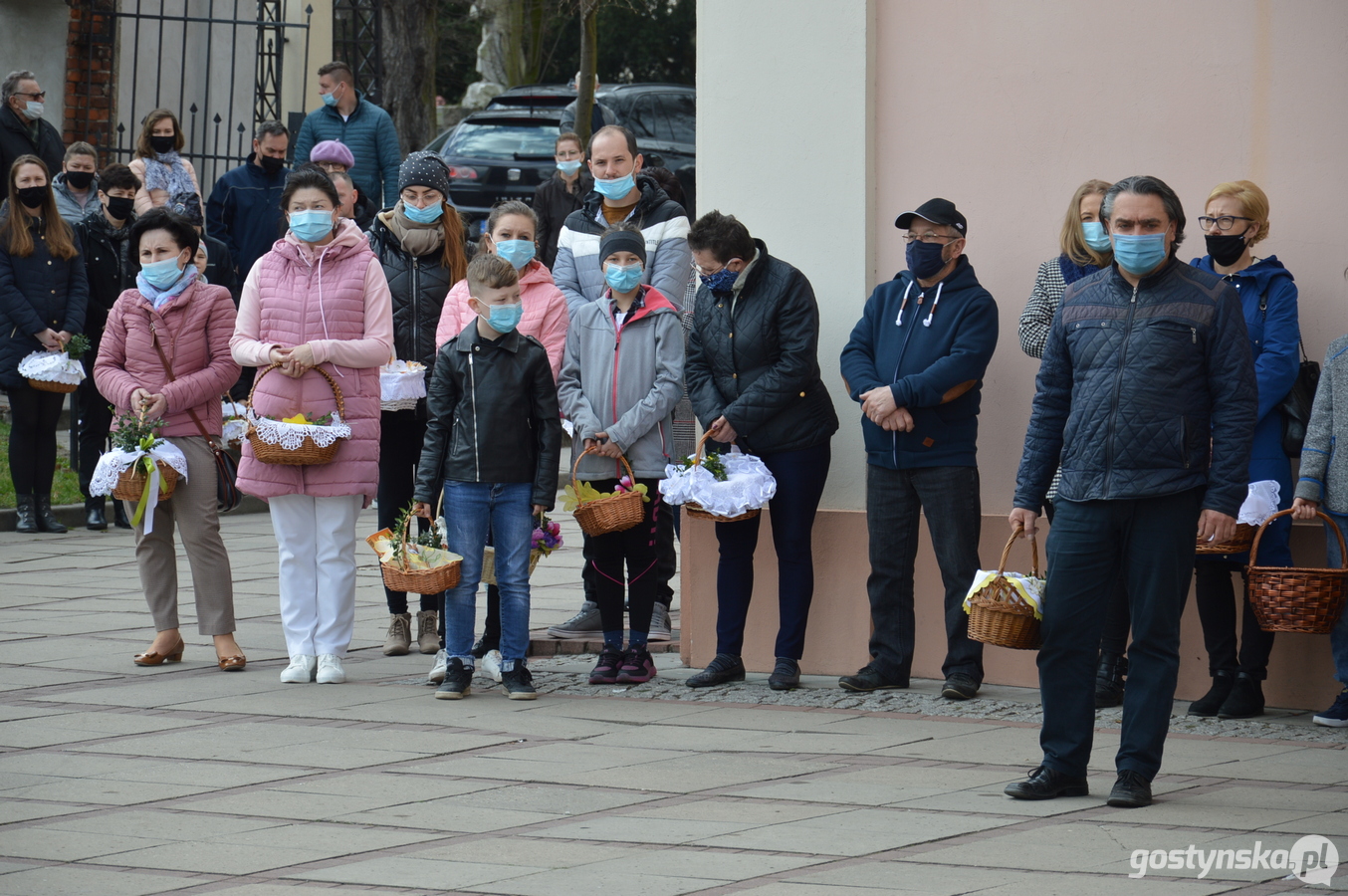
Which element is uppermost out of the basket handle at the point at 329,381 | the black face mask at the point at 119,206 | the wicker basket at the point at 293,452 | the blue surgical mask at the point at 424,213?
the black face mask at the point at 119,206

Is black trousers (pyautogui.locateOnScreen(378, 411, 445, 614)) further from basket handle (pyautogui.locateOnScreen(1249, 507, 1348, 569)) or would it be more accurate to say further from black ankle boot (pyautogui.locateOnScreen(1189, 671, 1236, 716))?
basket handle (pyautogui.locateOnScreen(1249, 507, 1348, 569))

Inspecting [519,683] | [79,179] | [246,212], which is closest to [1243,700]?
[519,683]

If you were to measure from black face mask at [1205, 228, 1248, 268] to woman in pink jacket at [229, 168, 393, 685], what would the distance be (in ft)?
11.7

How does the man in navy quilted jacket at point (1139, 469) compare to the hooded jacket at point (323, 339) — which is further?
the hooded jacket at point (323, 339)

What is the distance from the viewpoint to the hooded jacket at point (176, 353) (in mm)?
8352

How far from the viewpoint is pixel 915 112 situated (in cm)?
825

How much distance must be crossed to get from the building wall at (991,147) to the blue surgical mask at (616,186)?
1.21 feet

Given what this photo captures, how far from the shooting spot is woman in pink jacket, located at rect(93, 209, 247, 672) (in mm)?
8375

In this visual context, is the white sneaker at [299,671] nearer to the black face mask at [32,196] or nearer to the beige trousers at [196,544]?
the beige trousers at [196,544]

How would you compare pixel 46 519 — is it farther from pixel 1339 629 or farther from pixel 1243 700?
pixel 1339 629

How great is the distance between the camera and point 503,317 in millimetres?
7688

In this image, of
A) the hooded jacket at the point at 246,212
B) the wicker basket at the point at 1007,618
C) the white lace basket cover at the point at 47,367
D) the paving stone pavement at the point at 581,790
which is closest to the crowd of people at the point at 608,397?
the paving stone pavement at the point at 581,790

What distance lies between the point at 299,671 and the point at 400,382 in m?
1.39

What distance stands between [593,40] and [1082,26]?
12682mm
